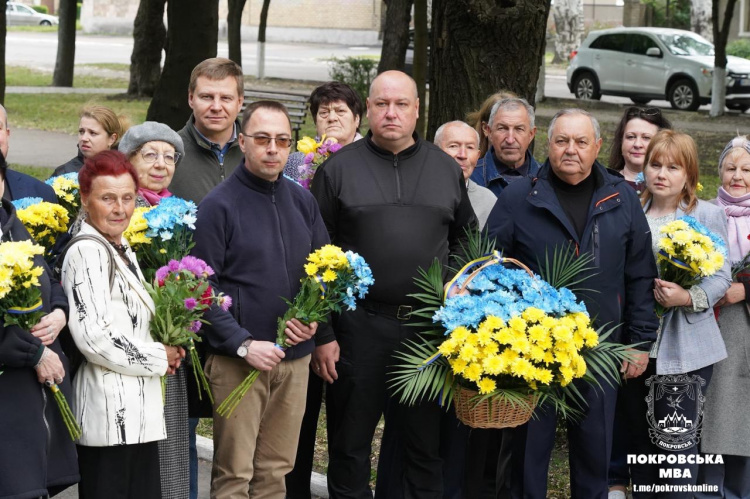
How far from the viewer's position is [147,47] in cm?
2281

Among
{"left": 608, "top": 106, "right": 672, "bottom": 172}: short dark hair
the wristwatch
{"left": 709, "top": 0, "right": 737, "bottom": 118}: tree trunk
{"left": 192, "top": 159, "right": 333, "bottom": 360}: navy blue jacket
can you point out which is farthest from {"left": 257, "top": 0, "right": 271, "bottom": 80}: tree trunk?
the wristwatch

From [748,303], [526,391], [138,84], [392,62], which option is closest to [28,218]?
[526,391]

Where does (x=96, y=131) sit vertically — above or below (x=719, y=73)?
below

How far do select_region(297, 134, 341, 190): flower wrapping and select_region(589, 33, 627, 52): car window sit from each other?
20980mm

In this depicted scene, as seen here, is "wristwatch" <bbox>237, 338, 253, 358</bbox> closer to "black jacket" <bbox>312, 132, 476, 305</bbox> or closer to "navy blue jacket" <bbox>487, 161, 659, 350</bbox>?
"black jacket" <bbox>312, 132, 476, 305</bbox>

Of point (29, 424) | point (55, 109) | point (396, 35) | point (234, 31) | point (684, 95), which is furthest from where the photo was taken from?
point (684, 95)

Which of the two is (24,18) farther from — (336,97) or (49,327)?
(49,327)

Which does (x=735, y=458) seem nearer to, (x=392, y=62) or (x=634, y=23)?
(x=392, y=62)

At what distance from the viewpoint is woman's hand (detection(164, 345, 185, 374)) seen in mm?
4168

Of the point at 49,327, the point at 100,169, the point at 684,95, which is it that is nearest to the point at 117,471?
the point at 49,327

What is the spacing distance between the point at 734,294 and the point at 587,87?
69.0 ft

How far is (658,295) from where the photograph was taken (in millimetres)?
5102

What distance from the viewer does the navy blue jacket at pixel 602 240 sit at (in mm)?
4902

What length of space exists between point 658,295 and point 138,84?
19.8 meters
